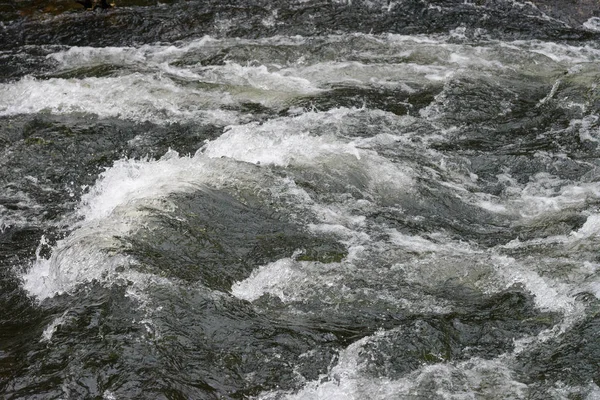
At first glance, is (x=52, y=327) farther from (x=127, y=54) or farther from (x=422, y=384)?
(x=127, y=54)

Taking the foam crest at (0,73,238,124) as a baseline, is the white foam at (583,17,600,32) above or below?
above

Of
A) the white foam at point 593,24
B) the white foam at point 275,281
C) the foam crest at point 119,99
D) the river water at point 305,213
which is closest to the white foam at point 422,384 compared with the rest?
the river water at point 305,213

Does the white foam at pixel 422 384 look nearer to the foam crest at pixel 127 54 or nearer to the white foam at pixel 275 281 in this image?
the white foam at pixel 275 281

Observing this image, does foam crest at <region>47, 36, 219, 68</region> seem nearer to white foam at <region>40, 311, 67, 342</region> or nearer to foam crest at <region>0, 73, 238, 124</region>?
foam crest at <region>0, 73, 238, 124</region>

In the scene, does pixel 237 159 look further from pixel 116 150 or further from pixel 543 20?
pixel 543 20

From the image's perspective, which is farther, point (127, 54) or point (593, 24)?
point (593, 24)

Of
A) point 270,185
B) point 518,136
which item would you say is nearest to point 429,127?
point 518,136

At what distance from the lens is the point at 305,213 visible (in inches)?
219

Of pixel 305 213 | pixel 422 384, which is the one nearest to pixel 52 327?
pixel 305 213

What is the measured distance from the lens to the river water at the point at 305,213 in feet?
13.5

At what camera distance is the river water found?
4.12 m

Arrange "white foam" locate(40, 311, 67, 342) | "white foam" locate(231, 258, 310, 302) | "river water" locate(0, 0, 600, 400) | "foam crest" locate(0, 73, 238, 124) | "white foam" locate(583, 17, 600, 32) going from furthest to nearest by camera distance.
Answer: "white foam" locate(583, 17, 600, 32), "foam crest" locate(0, 73, 238, 124), "white foam" locate(231, 258, 310, 302), "white foam" locate(40, 311, 67, 342), "river water" locate(0, 0, 600, 400)

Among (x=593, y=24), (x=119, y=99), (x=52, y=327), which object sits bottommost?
(x=52, y=327)

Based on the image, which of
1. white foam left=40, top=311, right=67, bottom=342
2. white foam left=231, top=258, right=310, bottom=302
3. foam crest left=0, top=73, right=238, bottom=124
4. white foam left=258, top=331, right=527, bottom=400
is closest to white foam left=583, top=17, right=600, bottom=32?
foam crest left=0, top=73, right=238, bottom=124
